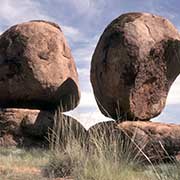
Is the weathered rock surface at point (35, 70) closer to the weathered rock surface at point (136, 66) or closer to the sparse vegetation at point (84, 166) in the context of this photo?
the weathered rock surface at point (136, 66)

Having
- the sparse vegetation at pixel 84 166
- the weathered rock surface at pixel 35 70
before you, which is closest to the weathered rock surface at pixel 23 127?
the weathered rock surface at pixel 35 70

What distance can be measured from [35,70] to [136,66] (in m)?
3.70

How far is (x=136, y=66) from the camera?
33.4ft

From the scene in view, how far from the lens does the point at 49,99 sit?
13398 mm

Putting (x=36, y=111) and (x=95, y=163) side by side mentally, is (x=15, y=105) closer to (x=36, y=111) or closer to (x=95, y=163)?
(x=36, y=111)

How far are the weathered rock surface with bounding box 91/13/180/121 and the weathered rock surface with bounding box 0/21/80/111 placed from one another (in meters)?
2.44

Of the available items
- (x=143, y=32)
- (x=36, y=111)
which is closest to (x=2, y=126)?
(x=36, y=111)

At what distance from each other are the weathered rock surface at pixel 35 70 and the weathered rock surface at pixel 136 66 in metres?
2.44

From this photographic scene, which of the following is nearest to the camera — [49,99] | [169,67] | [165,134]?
[165,134]

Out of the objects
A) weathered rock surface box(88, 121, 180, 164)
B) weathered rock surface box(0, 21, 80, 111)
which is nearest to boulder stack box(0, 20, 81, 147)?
weathered rock surface box(0, 21, 80, 111)

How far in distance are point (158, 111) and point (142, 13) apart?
2.25m

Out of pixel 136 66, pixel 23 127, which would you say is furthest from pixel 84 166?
pixel 23 127

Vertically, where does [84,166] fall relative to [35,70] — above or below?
above

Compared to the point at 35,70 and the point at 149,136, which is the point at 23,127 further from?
the point at 149,136
